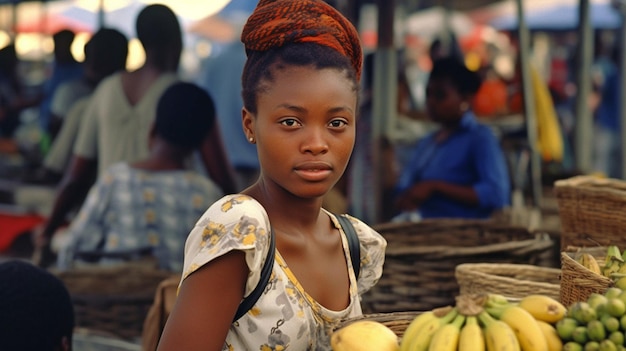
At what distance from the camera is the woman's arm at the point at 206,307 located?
1.81m

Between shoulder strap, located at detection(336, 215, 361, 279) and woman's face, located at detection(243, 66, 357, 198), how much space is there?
31 cm

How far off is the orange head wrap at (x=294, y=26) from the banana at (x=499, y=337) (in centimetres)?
73

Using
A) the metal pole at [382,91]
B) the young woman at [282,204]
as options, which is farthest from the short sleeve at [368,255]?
the metal pole at [382,91]

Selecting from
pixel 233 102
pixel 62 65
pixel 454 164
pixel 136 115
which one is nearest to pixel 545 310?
pixel 454 164

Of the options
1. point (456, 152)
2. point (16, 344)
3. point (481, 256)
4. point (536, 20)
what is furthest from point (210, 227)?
point (536, 20)

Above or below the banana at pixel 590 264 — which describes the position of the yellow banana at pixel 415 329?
above

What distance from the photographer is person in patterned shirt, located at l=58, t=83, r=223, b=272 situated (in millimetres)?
4750

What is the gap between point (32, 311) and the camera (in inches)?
113

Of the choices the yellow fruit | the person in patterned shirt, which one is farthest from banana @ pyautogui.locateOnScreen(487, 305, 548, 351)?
the person in patterned shirt

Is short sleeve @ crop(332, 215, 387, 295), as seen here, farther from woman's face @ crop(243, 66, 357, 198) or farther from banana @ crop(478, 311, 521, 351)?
banana @ crop(478, 311, 521, 351)

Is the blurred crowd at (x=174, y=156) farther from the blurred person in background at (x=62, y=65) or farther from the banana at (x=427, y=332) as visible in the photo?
the banana at (x=427, y=332)

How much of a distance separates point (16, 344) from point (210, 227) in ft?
4.14

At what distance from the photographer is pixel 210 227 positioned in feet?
6.13

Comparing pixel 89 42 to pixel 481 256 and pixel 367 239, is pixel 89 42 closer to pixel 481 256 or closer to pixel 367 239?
pixel 481 256
